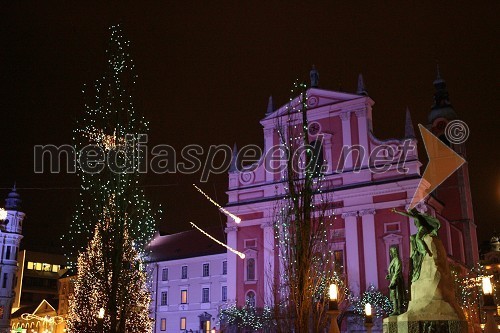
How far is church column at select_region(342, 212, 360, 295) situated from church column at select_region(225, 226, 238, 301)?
8.43 m

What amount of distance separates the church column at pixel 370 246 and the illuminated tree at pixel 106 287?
1588 centimetres

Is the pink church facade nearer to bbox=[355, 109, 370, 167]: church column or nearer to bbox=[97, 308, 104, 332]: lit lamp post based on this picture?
bbox=[355, 109, 370, 167]: church column

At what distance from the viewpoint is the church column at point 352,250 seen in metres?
34.6

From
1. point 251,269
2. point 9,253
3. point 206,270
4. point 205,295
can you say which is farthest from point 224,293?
point 9,253

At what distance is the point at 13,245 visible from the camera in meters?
63.6

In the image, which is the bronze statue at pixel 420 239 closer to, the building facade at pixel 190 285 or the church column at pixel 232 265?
the church column at pixel 232 265

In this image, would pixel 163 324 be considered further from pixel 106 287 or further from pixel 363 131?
pixel 106 287

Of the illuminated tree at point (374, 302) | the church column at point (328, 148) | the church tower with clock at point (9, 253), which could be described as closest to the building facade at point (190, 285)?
the church column at point (328, 148)

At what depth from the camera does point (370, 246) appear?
115 ft

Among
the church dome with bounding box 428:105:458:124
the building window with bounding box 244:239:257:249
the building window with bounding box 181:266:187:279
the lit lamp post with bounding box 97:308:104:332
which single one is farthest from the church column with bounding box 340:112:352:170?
the lit lamp post with bounding box 97:308:104:332

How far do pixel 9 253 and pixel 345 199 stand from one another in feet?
142

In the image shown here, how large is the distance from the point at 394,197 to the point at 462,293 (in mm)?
7528

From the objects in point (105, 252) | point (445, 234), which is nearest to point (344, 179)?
point (445, 234)

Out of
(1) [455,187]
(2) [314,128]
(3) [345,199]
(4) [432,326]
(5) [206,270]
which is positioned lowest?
(4) [432,326]
